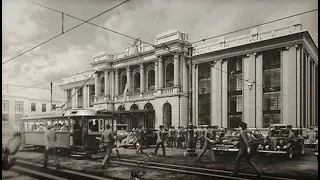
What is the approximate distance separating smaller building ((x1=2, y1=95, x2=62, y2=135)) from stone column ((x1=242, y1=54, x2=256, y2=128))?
3.61 metres

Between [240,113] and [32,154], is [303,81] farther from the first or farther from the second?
[32,154]

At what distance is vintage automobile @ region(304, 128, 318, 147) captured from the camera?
3.38 m

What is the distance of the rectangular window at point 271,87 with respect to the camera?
347cm

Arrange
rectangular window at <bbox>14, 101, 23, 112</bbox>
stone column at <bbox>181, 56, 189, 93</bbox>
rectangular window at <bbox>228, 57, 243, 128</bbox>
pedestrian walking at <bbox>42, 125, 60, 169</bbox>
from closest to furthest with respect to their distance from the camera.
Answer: rectangular window at <bbox>228, 57, 243, 128</bbox> → stone column at <bbox>181, 56, 189, 93</bbox> → pedestrian walking at <bbox>42, 125, 60, 169</bbox> → rectangular window at <bbox>14, 101, 23, 112</bbox>

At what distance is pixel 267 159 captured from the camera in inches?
149

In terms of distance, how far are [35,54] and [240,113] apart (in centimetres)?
382

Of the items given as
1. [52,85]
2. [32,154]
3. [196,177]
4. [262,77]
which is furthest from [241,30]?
[32,154]

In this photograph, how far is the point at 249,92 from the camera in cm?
366

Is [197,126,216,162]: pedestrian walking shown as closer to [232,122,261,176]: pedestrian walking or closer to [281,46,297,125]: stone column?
[232,122,261,176]: pedestrian walking

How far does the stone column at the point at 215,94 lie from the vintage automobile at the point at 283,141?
600mm

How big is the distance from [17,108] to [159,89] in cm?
309

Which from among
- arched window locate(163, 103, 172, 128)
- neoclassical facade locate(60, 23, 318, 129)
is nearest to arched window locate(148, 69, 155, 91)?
neoclassical facade locate(60, 23, 318, 129)

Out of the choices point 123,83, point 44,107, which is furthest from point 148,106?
point 44,107

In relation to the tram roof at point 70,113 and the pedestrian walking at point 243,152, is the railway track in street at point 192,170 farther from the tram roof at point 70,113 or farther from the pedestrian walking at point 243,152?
the tram roof at point 70,113
